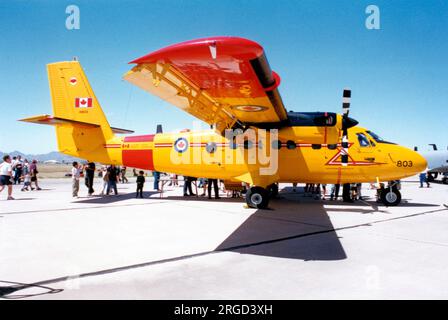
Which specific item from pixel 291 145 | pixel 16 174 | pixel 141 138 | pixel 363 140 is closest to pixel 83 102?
pixel 141 138

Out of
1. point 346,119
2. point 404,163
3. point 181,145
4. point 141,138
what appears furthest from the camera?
point 141,138

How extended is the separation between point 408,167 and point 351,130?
2.49m

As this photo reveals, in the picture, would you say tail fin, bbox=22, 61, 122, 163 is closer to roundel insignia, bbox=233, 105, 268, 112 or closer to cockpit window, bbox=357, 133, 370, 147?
roundel insignia, bbox=233, 105, 268, 112

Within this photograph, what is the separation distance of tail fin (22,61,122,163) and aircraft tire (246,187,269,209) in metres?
7.00

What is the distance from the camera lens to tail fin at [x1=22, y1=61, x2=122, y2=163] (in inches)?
556

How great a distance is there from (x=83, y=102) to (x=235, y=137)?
23.6 feet

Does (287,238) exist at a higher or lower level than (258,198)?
lower

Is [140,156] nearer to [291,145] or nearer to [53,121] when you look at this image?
[53,121]

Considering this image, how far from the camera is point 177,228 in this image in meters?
8.11

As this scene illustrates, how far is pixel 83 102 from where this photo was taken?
47.0ft

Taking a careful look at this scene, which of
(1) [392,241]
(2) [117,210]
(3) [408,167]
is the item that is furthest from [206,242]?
(3) [408,167]
